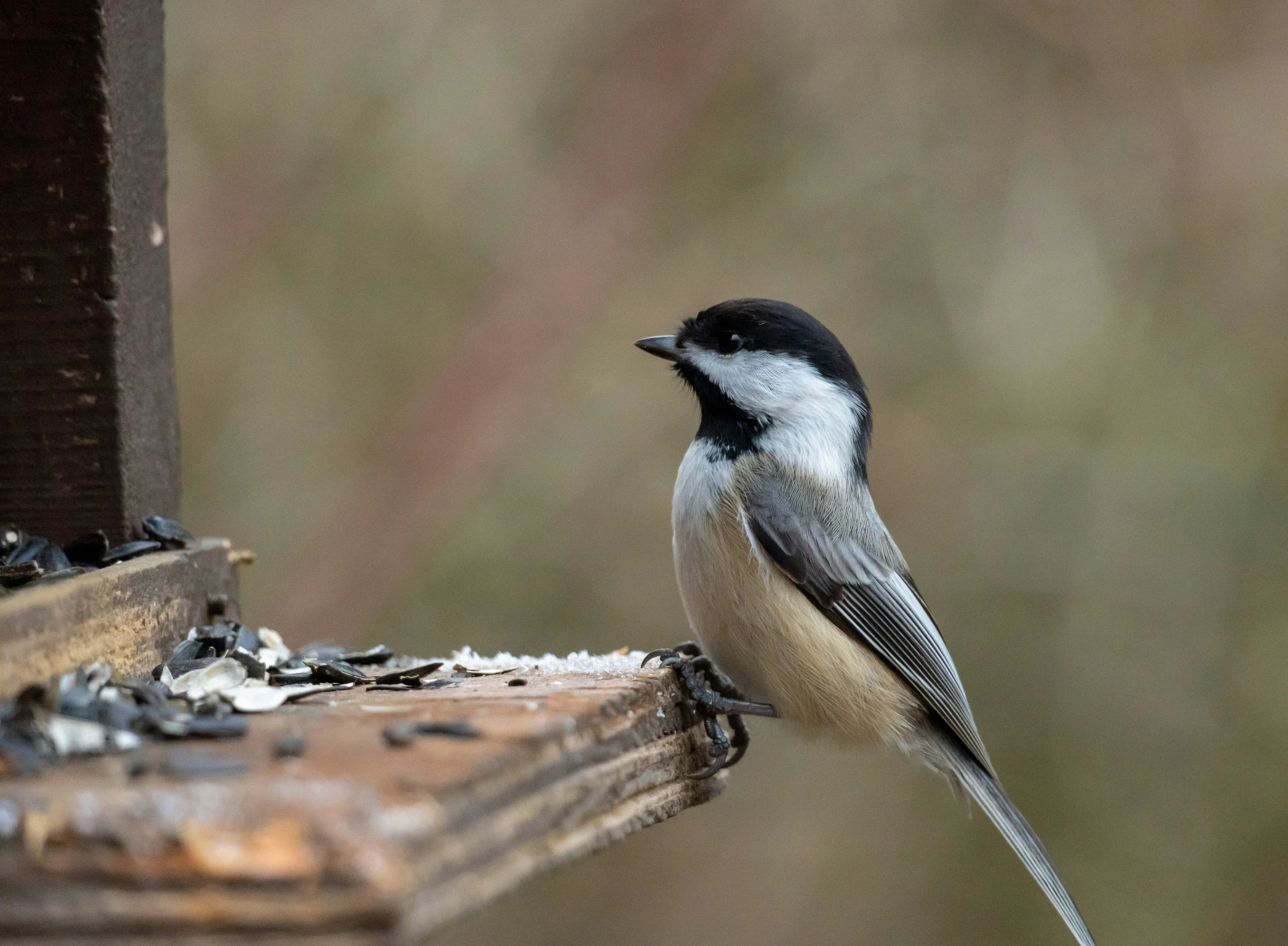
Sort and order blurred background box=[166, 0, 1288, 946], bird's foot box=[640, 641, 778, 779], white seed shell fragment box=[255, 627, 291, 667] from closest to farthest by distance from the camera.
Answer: white seed shell fragment box=[255, 627, 291, 667]
bird's foot box=[640, 641, 778, 779]
blurred background box=[166, 0, 1288, 946]

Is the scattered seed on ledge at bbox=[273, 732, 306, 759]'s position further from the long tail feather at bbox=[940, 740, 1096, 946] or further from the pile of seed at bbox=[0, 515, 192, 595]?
the long tail feather at bbox=[940, 740, 1096, 946]

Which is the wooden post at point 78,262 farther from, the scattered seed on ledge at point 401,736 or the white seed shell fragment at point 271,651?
the scattered seed on ledge at point 401,736

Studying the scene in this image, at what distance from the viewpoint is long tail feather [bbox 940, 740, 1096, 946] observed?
2.29 m

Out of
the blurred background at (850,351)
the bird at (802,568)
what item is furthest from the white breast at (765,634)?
the blurred background at (850,351)

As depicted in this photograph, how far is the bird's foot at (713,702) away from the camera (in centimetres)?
187

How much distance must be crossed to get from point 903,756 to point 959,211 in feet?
8.31

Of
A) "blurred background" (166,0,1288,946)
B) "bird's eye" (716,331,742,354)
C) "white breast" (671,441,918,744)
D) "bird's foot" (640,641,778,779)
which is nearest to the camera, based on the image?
"bird's foot" (640,641,778,779)

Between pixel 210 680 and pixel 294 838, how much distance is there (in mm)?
726

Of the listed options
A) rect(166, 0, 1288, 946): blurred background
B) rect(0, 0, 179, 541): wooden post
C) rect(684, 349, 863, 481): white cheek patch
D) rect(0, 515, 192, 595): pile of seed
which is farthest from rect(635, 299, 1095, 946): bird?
rect(166, 0, 1288, 946): blurred background

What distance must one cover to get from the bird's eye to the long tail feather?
86 centimetres

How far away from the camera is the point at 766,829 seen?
4113 millimetres

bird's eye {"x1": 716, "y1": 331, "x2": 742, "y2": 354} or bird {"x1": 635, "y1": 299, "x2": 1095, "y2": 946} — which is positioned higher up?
bird's eye {"x1": 716, "y1": 331, "x2": 742, "y2": 354}

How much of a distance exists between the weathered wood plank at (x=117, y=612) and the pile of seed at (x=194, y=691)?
0.08 feet

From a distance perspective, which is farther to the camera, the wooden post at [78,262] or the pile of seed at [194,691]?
the wooden post at [78,262]
